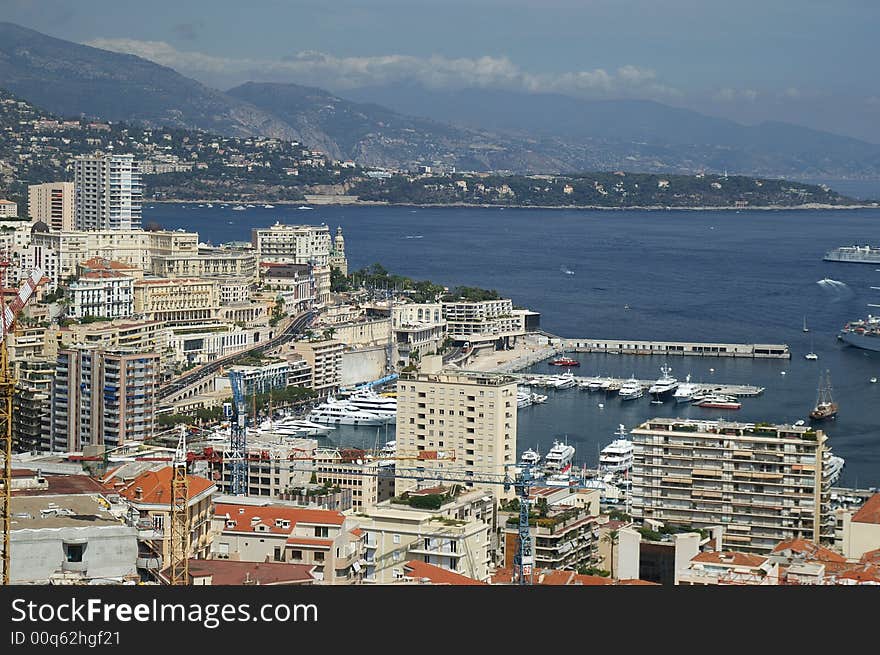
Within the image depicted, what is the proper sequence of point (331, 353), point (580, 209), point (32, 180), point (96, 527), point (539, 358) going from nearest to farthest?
point (96, 527) → point (331, 353) → point (539, 358) → point (32, 180) → point (580, 209)

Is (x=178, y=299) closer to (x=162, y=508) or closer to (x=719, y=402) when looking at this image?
(x=719, y=402)

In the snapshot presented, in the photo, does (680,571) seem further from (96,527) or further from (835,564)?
(96,527)

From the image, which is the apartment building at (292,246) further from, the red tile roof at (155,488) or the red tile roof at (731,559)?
the red tile roof at (731,559)

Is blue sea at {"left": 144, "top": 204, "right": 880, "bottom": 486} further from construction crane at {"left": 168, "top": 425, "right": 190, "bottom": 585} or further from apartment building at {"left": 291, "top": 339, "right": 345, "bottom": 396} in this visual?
construction crane at {"left": 168, "top": 425, "right": 190, "bottom": 585}

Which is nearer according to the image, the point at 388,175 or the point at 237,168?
the point at 237,168

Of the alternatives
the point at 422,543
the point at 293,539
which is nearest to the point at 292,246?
the point at 422,543

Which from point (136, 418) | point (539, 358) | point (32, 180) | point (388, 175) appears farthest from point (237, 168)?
point (136, 418)
